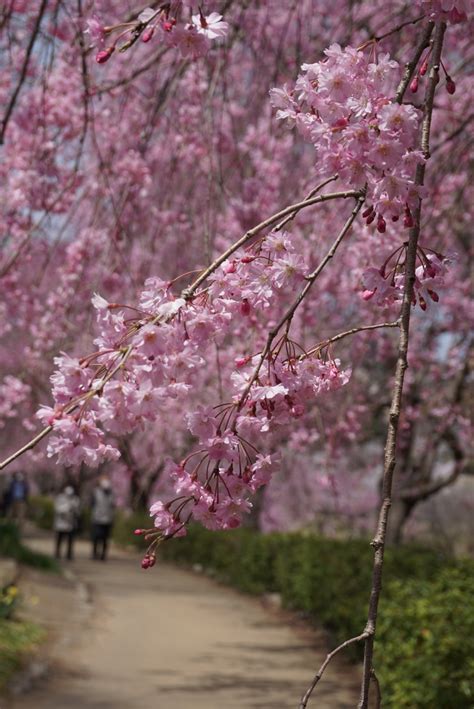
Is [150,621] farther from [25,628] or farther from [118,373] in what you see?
[118,373]

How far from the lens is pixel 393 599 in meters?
6.71

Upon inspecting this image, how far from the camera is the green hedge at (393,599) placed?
5.48 meters

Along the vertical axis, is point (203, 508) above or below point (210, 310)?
below

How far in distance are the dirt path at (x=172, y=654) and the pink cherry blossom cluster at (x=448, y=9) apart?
492cm

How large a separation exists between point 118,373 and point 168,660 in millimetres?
6464

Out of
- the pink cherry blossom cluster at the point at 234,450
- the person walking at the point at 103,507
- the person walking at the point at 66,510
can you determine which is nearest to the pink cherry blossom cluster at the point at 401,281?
the pink cherry blossom cluster at the point at 234,450

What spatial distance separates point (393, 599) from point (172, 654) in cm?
221

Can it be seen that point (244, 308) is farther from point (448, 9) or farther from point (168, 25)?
point (448, 9)

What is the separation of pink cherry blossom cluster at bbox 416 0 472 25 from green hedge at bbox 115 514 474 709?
4.12 m

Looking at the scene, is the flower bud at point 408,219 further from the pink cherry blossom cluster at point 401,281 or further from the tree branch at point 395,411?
the pink cherry blossom cluster at point 401,281

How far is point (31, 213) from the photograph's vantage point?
5.98 m

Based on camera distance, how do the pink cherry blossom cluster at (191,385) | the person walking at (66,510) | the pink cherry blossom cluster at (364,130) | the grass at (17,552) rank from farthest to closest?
the person walking at (66,510) → the grass at (17,552) → the pink cherry blossom cluster at (364,130) → the pink cherry blossom cluster at (191,385)

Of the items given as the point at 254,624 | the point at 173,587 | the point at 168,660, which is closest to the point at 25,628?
the point at 168,660

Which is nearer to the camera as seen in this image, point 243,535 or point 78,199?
point 78,199
